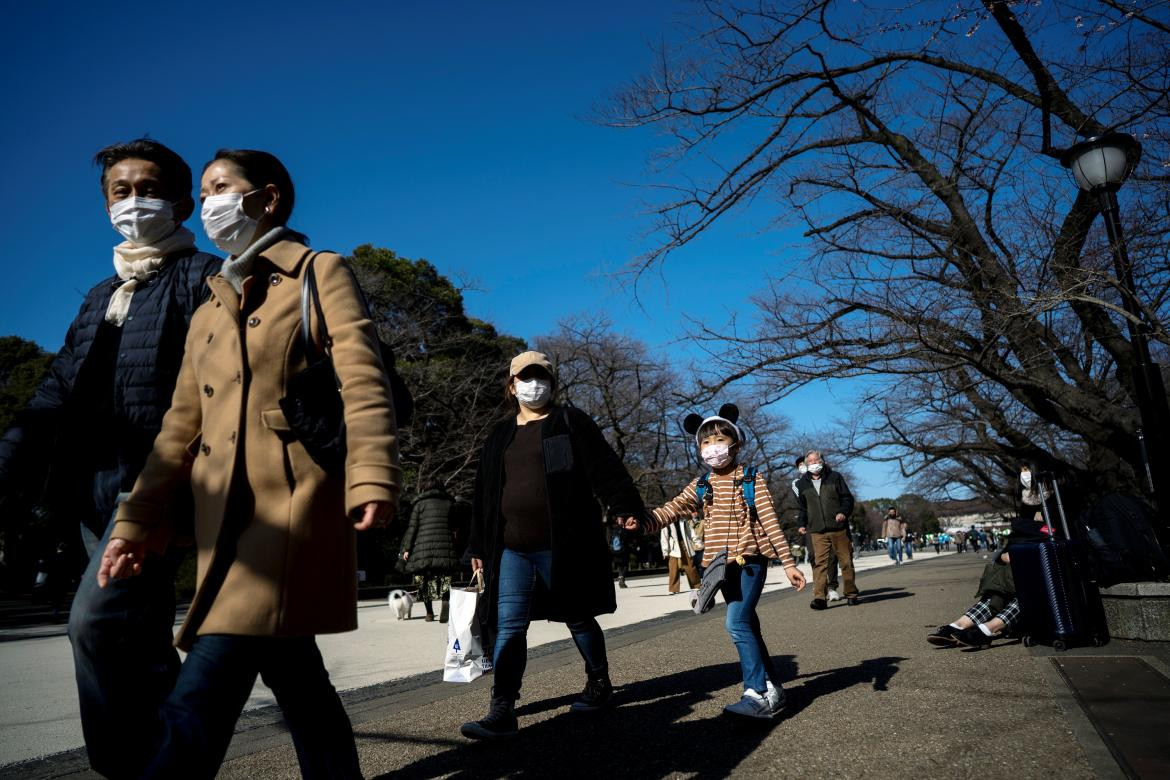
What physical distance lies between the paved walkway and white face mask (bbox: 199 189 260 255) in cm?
216

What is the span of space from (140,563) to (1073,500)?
24.0 ft

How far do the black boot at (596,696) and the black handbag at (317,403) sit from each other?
105 inches

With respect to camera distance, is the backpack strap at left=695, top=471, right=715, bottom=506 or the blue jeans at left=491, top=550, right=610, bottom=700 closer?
the blue jeans at left=491, top=550, right=610, bottom=700

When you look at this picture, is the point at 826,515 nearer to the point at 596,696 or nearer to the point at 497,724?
the point at 596,696

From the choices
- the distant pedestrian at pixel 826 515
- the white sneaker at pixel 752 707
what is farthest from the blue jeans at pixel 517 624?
the distant pedestrian at pixel 826 515

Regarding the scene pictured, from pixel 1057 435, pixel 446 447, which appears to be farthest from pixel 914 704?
pixel 446 447

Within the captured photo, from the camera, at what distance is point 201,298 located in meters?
2.78

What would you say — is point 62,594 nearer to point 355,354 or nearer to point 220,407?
point 220,407

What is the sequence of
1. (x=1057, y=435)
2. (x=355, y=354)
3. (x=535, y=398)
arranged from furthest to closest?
1. (x=1057, y=435)
2. (x=535, y=398)
3. (x=355, y=354)

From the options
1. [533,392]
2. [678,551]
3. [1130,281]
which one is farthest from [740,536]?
[678,551]

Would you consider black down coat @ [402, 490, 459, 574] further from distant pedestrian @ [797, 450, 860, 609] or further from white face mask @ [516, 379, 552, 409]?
white face mask @ [516, 379, 552, 409]

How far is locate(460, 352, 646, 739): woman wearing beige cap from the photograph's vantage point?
13.7 feet

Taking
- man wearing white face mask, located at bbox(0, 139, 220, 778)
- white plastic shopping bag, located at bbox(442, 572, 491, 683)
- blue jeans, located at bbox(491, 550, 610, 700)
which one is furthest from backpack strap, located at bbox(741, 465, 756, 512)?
man wearing white face mask, located at bbox(0, 139, 220, 778)

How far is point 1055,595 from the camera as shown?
235 inches
